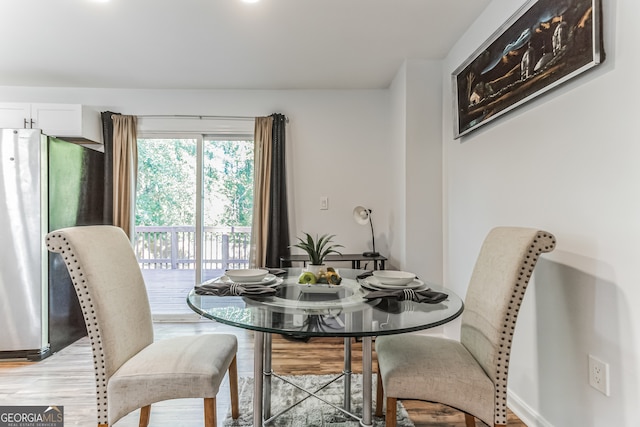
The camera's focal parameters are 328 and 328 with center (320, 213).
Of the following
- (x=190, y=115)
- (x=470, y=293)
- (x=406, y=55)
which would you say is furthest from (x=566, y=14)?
(x=190, y=115)

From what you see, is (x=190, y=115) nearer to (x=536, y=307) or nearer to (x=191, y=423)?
(x=191, y=423)

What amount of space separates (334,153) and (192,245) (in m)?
1.88

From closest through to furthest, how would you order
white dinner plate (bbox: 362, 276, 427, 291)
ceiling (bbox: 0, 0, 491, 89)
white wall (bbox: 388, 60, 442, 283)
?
1. white dinner plate (bbox: 362, 276, 427, 291)
2. ceiling (bbox: 0, 0, 491, 89)
3. white wall (bbox: 388, 60, 442, 283)

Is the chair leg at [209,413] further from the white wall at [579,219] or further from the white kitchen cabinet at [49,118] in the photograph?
the white kitchen cabinet at [49,118]

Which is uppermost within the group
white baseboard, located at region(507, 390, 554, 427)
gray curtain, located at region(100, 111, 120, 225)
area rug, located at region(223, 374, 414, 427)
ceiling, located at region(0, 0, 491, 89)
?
ceiling, located at region(0, 0, 491, 89)

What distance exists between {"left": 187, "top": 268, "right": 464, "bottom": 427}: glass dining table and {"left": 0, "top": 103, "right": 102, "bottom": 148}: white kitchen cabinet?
8.34ft

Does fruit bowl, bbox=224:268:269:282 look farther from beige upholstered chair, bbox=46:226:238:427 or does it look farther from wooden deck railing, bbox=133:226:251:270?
wooden deck railing, bbox=133:226:251:270

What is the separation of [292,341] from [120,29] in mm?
2666

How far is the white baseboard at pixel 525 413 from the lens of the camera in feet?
5.23

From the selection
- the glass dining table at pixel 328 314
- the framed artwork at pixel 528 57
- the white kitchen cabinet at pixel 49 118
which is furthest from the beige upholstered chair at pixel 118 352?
the white kitchen cabinet at pixel 49 118

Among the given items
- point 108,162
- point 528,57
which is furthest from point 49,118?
point 528,57

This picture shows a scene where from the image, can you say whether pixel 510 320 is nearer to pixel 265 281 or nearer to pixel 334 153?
pixel 265 281

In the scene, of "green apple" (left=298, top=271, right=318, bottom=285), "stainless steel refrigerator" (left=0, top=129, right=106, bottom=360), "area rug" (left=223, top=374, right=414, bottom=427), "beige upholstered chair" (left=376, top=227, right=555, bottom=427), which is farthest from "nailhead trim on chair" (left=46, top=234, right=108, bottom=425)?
"stainless steel refrigerator" (left=0, top=129, right=106, bottom=360)

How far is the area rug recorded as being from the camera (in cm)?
169
